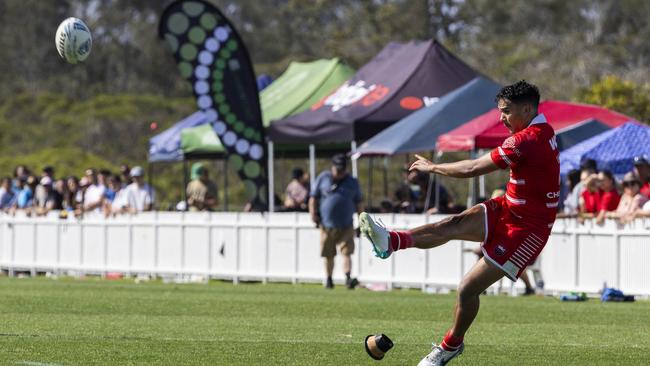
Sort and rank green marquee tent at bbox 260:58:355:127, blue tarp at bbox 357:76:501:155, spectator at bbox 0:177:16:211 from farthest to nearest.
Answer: spectator at bbox 0:177:16:211
green marquee tent at bbox 260:58:355:127
blue tarp at bbox 357:76:501:155

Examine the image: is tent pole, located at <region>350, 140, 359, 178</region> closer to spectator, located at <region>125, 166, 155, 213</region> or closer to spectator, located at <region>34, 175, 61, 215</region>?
spectator, located at <region>125, 166, 155, 213</region>

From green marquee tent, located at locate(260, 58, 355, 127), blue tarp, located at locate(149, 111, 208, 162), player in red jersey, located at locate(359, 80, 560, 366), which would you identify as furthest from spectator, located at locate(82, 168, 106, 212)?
player in red jersey, located at locate(359, 80, 560, 366)

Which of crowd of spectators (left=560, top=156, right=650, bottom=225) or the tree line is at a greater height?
the tree line

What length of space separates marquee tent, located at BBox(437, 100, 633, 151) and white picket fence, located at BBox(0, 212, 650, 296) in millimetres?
1440

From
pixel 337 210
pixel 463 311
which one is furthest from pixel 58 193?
pixel 463 311

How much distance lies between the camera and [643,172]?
21.0 m

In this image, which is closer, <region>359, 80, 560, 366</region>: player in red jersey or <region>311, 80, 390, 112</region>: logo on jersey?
<region>359, 80, 560, 366</region>: player in red jersey

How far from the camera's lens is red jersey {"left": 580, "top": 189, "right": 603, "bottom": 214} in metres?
21.7

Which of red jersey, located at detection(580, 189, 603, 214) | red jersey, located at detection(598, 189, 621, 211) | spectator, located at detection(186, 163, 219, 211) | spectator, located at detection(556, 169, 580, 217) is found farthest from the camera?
spectator, located at detection(186, 163, 219, 211)

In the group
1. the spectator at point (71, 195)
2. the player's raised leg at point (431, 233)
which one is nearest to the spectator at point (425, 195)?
the spectator at point (71, 195)

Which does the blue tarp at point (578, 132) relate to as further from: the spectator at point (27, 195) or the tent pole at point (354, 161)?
the spectator at point (27, 195)

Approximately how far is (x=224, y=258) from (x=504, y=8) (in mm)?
46549

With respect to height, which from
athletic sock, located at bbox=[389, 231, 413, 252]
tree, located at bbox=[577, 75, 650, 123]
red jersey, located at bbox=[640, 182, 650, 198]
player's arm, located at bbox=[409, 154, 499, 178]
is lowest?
athletic sock, located at bbox=[389, 231, 413, 252]

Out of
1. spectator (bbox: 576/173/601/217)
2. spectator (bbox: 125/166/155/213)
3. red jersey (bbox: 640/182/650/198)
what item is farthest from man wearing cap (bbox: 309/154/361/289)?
spectator (bbox: 125/166/155/213)
